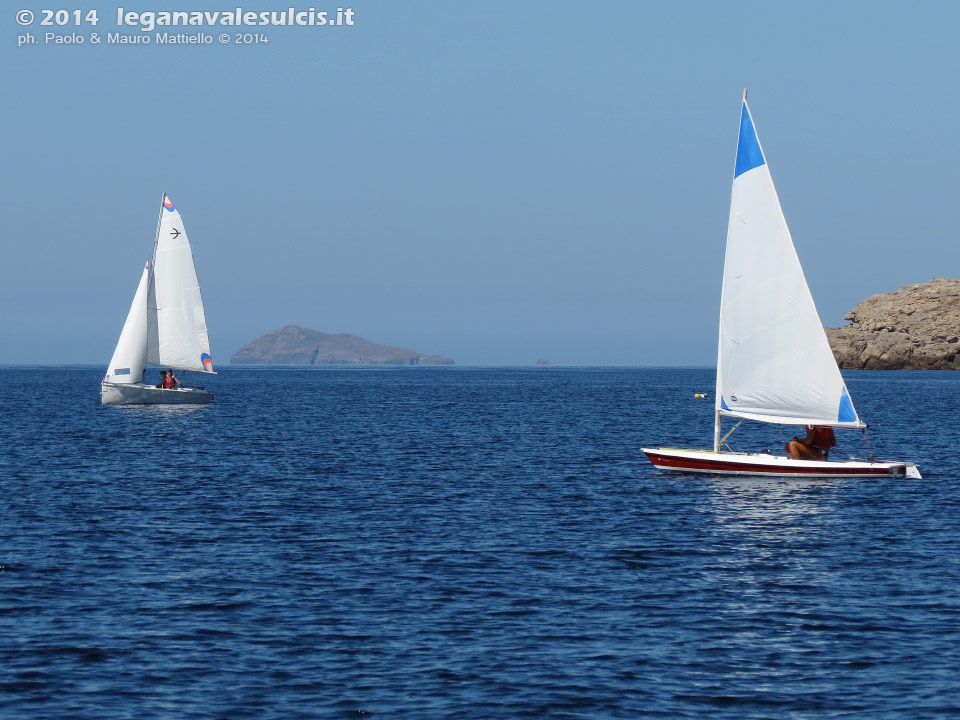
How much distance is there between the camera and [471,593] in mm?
23938

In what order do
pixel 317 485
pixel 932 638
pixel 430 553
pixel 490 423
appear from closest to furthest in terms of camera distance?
pixel 932 638 < pixel 430 553 < pixel 317 485 < pixel 490 423

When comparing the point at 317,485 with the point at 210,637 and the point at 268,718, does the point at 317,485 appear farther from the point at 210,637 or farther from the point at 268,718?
the point at 268,718

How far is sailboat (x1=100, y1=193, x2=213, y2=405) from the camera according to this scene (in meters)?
87.5

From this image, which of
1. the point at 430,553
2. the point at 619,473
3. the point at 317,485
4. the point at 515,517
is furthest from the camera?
the point at 619,473

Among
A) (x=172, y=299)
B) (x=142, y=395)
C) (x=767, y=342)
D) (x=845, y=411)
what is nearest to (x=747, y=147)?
(x=767, y=342)

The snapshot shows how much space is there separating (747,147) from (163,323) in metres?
56.6

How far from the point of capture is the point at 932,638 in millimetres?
20344

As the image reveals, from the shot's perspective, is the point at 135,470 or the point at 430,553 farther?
the point at 135,470

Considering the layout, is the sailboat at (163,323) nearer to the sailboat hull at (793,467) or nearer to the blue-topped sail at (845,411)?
the sailboat hull at (793,467)

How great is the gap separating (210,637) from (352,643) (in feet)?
8.37

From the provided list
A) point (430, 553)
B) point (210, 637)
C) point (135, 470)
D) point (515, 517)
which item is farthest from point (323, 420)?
point (210, 637)

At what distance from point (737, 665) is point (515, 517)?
16.6m

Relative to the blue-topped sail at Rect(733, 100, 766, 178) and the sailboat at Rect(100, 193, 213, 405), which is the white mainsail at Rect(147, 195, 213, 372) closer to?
the sailboat at Rect(100, 193, 213, 405)

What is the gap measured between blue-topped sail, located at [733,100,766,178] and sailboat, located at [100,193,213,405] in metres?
56.0
